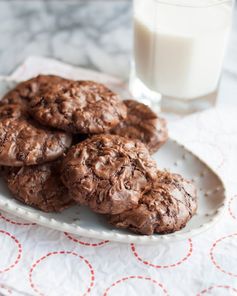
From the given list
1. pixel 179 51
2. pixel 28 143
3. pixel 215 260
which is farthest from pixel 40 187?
pixel 179 51

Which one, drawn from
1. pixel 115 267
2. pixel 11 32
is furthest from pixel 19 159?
pixel 11 32

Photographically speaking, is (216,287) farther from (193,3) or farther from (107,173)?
(193,3)

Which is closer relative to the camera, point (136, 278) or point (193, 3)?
point (136, 278)

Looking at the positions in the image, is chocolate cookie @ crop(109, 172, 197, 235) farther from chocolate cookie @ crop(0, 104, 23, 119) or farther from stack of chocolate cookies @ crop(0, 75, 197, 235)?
chocolate cookie @ crop(0, 104, 23, 119)

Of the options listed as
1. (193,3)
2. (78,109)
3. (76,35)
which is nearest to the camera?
(78,109)

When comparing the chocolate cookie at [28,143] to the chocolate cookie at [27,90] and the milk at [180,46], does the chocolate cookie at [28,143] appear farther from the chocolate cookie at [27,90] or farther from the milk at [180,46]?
the milk at [180,46]

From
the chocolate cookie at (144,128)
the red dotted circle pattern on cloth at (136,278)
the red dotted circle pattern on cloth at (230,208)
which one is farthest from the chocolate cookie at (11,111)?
the red dotted circle pattern on cloth at (230,208)
